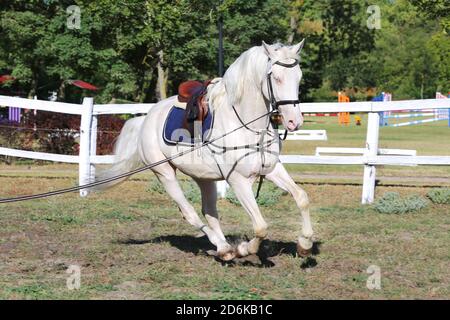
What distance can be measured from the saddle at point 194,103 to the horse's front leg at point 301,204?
0.99 metres

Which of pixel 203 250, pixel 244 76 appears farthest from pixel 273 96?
pixel 203 250

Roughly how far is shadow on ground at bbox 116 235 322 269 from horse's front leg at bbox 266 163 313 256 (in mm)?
300

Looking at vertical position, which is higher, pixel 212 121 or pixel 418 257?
pixel 212 121

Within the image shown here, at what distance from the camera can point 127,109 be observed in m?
14.4

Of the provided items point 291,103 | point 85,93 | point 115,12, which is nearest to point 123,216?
point 291,103

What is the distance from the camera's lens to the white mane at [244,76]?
7223 millimetres

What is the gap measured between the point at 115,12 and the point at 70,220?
20538 mm

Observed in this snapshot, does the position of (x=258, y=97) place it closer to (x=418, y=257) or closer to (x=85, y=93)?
(x=418, y=257)

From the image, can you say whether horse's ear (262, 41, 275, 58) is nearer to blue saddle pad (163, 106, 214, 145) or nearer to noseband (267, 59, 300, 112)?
noseband (267, 59, 300, 112)

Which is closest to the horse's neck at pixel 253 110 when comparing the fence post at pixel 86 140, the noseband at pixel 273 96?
the noseband at pixel 273 96

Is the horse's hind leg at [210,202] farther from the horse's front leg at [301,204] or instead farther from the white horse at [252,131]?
the horse's front leg at [301,204]

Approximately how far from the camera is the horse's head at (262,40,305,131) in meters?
6.74

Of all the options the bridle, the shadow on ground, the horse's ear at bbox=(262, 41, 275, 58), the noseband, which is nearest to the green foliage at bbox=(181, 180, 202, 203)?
the shadow on ground

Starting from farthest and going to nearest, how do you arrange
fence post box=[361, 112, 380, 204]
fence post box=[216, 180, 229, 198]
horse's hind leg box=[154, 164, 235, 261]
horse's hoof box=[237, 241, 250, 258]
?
fence post box=[216, 180, 229, 198], fence post box=[361, 112, 380, 204], horse's hind leg box=[154, 164, 235, 261], horse's hoof box=[237, 241, 250, 258]
